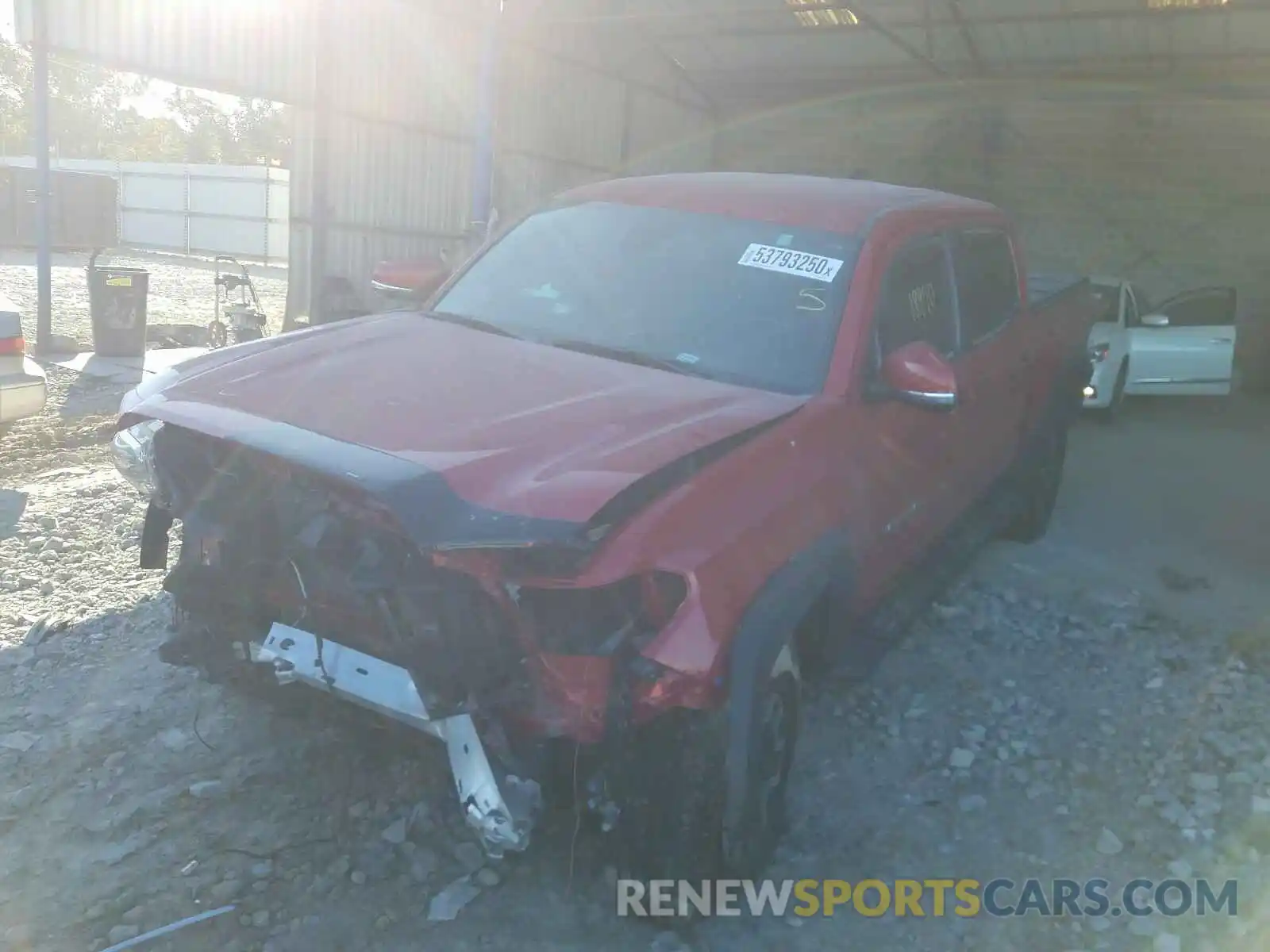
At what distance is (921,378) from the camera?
3.64 metres

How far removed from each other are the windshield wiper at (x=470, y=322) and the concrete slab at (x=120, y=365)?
614 cm

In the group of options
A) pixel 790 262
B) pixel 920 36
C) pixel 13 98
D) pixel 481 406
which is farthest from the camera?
pixel 13 98

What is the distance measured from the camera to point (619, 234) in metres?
4.37

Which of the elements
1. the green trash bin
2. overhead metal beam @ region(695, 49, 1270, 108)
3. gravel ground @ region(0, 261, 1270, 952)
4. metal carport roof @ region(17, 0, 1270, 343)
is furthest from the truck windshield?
overhead metal beam @ region(695, 49, 1270, 108)

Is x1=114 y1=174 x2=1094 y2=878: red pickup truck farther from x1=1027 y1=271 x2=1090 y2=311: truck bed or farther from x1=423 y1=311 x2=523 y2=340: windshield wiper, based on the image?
x1=1027 y1=271 x2=1090 y2=311: truck bed

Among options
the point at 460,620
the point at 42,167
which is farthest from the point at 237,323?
the point at 460,620

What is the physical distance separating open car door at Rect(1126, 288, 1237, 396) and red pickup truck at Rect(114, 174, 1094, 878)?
885 cm

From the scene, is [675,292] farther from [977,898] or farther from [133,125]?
[133,125]

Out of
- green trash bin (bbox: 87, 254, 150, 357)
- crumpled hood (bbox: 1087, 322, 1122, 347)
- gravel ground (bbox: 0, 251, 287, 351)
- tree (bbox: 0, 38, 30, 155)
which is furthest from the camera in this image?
tree (bbox: 0, 38, 30, 155)

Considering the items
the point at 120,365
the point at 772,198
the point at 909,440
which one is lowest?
the point at 120,365

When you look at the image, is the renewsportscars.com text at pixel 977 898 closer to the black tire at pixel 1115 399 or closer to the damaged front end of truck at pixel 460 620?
the damaged front end of truck at pixel 460 620

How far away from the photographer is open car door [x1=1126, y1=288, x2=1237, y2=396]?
482 inches

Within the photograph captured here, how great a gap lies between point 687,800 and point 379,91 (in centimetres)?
1226

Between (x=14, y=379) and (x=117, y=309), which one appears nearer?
(x=14, y=379)
